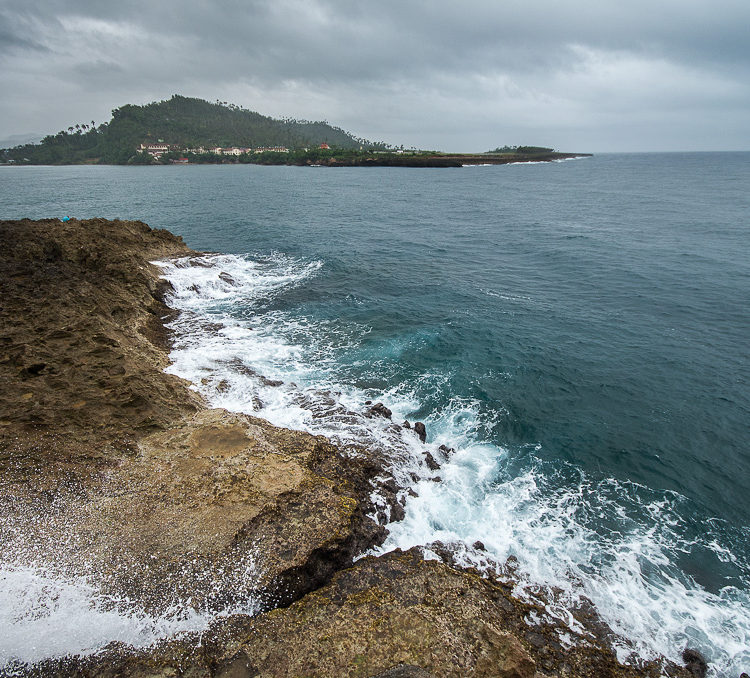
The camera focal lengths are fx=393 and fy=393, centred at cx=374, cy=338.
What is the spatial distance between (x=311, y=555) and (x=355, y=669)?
258 centimetres

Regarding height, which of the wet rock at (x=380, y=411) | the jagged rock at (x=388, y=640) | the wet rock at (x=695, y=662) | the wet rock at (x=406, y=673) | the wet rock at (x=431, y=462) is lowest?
the wet rock at (x=695, y=662)

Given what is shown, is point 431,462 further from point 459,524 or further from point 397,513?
point 397,513

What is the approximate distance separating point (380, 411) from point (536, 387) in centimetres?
839

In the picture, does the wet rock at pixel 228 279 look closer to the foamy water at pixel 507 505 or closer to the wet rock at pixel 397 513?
the foamy water at pixel 507 505

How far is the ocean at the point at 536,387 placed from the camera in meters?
11.6

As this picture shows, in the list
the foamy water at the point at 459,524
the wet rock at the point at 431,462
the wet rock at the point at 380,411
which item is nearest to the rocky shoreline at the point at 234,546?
the foamy water at the point at 459,524

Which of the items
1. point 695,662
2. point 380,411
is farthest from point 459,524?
point 695,662

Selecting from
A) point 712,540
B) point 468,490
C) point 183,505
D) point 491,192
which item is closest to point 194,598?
point 183,505

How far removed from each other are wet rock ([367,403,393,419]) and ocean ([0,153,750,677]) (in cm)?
54

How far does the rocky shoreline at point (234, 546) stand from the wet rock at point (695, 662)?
0.19 ft

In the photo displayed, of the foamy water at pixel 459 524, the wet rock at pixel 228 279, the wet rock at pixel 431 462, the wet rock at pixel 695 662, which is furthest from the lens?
the wet rock at pixel 228 279

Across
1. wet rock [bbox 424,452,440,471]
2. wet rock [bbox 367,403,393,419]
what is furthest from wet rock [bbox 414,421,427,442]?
wet rock [bbox 367,403,393,419]

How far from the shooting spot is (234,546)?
9555 millimetres

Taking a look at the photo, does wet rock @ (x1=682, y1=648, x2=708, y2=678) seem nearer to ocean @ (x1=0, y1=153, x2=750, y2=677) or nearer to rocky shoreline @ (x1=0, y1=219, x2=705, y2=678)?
rocky shoreline @ (x1=0, y1=219, x2=705, y2=678)
